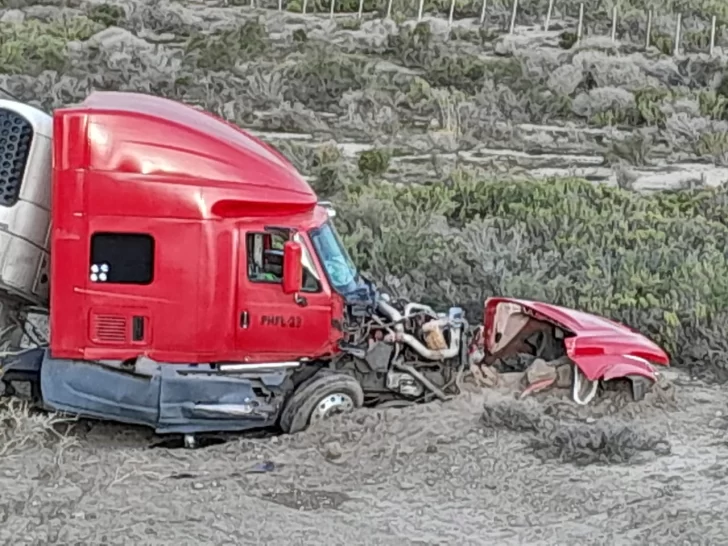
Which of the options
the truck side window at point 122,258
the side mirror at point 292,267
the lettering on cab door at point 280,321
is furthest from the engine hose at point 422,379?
the truck side window at point 122,258

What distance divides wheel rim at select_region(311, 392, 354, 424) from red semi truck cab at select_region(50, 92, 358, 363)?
66 cm

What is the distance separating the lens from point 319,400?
10570 mm

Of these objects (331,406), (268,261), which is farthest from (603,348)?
(268,261)

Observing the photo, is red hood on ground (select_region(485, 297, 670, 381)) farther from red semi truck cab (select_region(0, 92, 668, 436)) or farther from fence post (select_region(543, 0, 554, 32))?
fence post (select_region(543, 0, 554, 32))

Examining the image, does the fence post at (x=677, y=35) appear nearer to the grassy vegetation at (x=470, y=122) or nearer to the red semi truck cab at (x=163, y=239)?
the grassy vegetation at (x=470, y=122)

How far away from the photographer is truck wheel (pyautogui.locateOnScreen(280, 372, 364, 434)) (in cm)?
1054

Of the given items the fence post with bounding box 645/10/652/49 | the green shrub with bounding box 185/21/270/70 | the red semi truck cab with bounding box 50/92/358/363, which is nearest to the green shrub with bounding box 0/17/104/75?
the green shrub with bounding box 185/21/270/70

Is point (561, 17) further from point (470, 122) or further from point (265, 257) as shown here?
point (265, 257)

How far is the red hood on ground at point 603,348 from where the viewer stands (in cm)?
1075

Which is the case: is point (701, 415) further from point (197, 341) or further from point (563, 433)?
point (197, 341)

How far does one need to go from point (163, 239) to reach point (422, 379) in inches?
95.1

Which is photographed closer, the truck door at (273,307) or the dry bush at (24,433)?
the dry bush at (24,433)

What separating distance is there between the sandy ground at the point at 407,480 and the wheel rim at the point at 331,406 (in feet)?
0.50

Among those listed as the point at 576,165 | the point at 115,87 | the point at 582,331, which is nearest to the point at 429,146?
the point at 576,165
